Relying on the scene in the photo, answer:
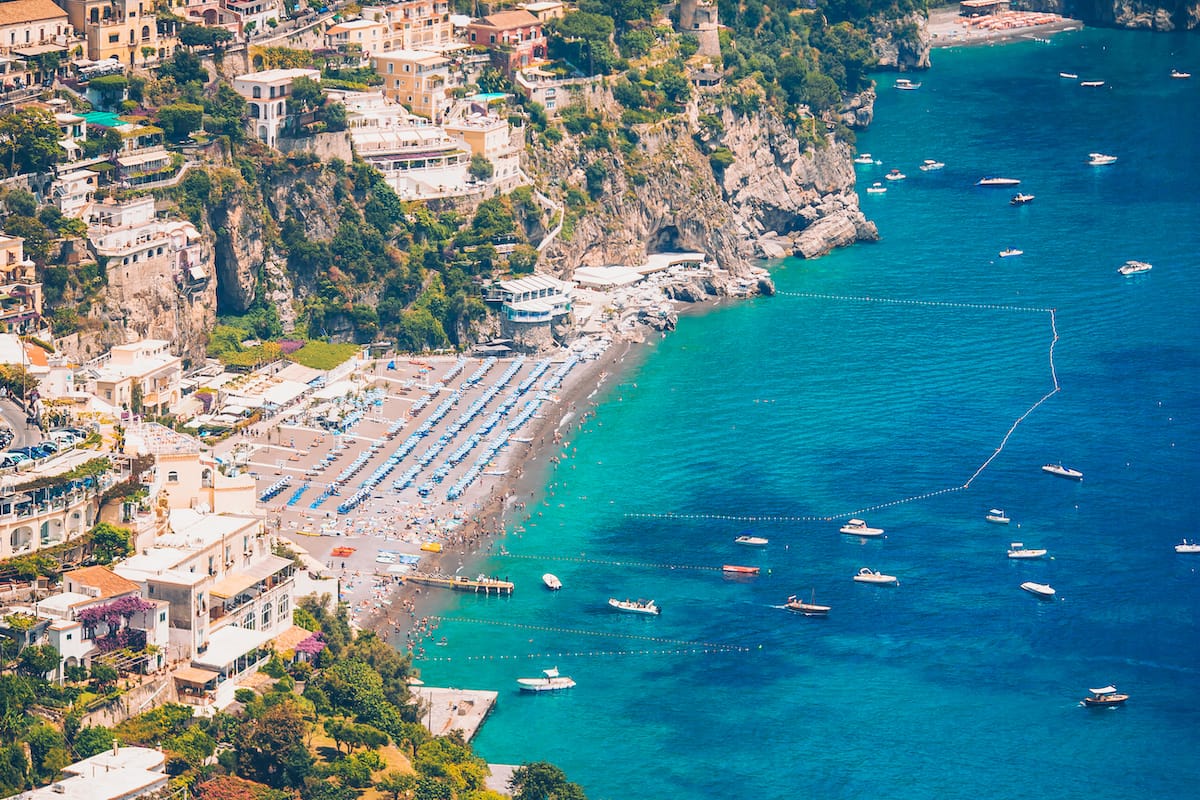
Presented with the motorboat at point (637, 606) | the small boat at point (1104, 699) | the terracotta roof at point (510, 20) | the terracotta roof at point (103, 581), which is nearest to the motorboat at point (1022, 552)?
the small boat at point (1104, 699)

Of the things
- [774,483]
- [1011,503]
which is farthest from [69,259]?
[1011,503]

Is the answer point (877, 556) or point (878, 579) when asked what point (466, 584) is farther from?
point (877, 556)

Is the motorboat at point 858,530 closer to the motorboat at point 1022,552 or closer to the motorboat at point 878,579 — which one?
the motorboat at point 878,579

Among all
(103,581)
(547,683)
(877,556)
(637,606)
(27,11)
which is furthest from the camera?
(27,11)

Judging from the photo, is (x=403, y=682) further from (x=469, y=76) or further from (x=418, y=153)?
(x=469, y=76)

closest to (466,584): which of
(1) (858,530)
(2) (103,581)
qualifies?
(1) (858,530)

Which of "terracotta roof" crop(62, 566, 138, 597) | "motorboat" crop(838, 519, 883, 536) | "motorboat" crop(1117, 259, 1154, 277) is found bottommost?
"motorboat" crop(838, 519, 883, 536)

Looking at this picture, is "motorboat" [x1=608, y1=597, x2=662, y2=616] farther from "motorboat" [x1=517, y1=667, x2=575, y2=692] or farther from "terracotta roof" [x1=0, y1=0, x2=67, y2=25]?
"terracotta roof" [x1=0, y1=0, x2=67, y2=25]

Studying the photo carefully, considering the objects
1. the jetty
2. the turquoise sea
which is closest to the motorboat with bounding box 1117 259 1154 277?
the turquoise sea
